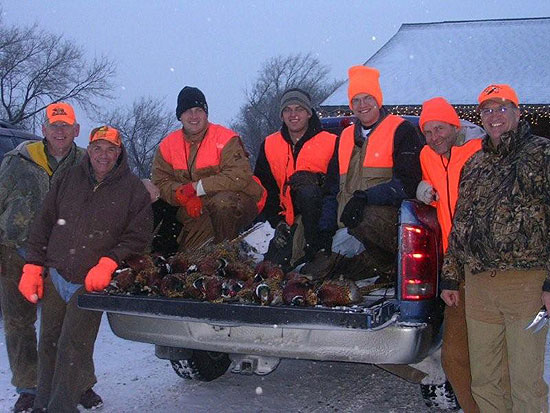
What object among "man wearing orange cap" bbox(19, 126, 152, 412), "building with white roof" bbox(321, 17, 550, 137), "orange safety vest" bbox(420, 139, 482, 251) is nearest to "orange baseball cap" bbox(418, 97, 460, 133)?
"orange safety vest" bbox(420, 139, 482, 251)

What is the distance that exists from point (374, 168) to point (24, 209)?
7.59 ft

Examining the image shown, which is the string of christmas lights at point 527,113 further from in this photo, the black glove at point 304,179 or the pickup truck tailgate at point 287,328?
the pickup truck tailgate at point 287,328

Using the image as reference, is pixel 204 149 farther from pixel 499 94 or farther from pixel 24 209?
pixel 499 94

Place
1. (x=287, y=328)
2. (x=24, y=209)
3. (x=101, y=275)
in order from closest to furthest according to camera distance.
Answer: (x=287, y=328)
(x=101, y=275)
(x=24, y=209)

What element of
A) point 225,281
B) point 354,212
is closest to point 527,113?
point 354,212

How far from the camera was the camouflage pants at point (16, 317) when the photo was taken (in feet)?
15.9

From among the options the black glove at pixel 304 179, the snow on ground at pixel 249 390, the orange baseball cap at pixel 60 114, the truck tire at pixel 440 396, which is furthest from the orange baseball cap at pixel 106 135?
the truck tire at pixel 440 396

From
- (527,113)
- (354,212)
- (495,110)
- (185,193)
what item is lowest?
(354,212)

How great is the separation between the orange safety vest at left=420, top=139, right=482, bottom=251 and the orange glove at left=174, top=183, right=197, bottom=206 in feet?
5.11

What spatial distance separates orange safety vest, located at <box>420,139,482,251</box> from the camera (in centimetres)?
405

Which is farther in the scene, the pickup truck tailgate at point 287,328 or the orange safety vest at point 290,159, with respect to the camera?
the orange safety vest at point 290,159

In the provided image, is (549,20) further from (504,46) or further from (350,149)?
(350,149)

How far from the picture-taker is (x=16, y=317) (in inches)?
192

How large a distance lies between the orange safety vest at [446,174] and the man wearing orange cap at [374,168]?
15cm
